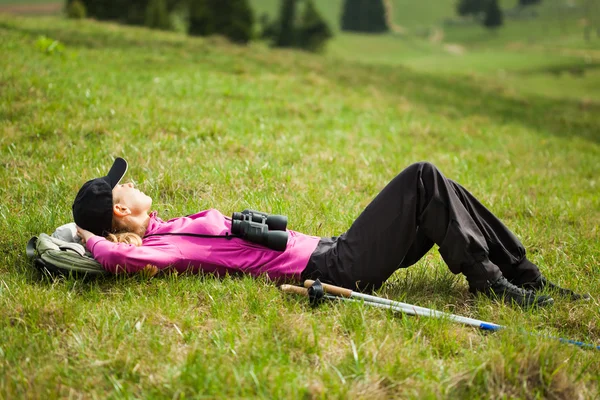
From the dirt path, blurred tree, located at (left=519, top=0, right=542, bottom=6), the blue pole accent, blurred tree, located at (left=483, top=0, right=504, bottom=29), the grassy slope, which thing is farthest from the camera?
blurred tree, located at (left=519, top=0, right=542, bottom=6)

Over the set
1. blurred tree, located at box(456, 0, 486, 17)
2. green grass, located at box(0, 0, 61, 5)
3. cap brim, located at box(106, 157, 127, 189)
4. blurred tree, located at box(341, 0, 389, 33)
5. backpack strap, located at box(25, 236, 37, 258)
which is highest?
blurred tree, located at box(456, 0, 486, 17)

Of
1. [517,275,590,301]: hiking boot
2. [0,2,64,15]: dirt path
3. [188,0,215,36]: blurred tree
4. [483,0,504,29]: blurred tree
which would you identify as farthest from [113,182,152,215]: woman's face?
[483,0,504,29]: blurred tree

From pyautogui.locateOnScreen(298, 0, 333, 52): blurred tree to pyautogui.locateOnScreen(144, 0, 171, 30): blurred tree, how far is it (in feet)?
61.1

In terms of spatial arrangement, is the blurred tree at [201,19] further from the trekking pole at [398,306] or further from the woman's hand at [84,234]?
the trekking pole at [398,306]

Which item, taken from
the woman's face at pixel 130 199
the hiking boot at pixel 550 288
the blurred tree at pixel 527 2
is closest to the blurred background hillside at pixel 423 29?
the blurred tree at pixel 527 2

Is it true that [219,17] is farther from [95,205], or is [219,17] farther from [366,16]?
[366,16]

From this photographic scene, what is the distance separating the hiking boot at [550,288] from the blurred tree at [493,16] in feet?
276

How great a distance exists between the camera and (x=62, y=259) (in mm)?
4121

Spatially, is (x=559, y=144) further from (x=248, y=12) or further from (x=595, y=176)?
(x=248, y=12)

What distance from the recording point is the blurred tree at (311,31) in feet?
178

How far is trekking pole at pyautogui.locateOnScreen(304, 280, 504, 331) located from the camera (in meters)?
3.87

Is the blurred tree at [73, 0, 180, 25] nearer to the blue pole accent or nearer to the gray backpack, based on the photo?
the gray backpack

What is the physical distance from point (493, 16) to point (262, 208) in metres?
84.8

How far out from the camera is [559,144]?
12508 mm
